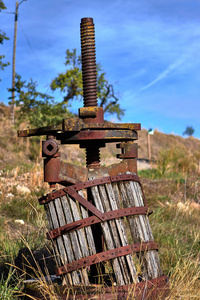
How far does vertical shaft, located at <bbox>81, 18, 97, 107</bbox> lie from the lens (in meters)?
3.39

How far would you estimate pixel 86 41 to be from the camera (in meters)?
3.38

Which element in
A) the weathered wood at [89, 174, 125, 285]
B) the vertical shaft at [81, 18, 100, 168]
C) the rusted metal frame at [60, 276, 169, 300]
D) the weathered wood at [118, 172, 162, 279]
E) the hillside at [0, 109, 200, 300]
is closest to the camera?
the rusted metal frame at [60, 276, 169, 300]

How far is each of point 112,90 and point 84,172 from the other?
24815 mm

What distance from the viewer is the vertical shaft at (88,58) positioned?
3387mm

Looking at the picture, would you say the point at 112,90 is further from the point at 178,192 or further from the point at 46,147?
the point at 46,147

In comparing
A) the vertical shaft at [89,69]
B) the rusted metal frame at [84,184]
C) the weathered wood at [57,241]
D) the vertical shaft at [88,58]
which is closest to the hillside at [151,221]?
the weathered wood at [57,241]

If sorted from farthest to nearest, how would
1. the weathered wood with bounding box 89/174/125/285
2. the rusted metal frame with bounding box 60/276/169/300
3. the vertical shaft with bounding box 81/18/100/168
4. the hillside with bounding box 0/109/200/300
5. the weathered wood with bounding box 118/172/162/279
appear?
the hillside with bounding box 0/109/200/300
the vertical shaft with bounding box 81/18/100/168
the weathered wood with bounding box 118/172/162/279
the weathered wood with bounding box 89/174/125/285
the rusted metal frame with bounding box 60/276/169/300

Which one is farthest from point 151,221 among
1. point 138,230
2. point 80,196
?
point 80,196

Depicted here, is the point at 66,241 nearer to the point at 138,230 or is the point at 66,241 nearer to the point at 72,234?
the point at 72,234

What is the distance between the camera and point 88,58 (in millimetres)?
3393

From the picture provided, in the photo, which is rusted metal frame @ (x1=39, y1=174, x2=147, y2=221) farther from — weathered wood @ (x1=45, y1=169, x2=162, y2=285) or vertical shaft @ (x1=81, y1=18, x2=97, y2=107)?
vertical shaft @ (x1=81, y1=18, x2=97, y2=107)

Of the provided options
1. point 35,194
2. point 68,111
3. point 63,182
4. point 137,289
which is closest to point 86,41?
point 63,182

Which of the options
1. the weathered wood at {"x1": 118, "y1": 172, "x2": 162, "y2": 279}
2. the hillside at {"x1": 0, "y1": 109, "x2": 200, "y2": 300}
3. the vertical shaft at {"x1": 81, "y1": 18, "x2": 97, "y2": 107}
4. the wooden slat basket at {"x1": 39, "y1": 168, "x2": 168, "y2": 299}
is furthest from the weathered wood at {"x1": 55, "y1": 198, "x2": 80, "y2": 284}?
the vertical shaft at {"x1": 81, "y1": 18, "x2": 97, "y2": 107}

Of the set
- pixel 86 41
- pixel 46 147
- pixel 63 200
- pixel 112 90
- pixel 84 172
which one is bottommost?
pixel 63 200
